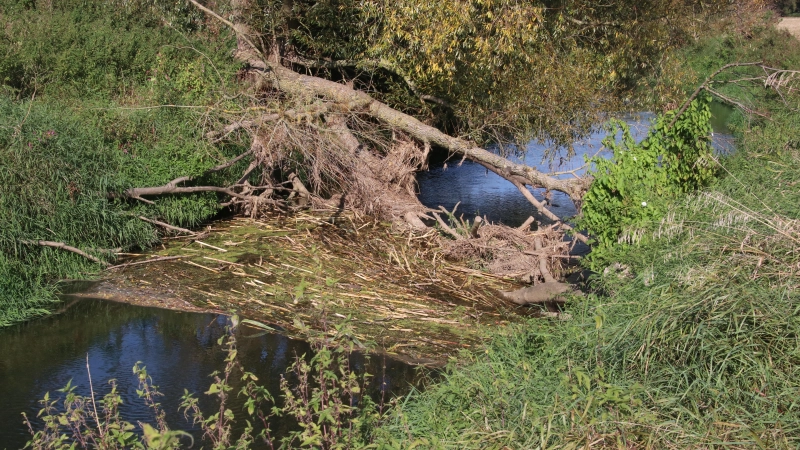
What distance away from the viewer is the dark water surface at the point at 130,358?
22.1 feet

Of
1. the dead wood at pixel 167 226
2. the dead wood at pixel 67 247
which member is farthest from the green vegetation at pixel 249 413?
the dead wood at pixel 167 226

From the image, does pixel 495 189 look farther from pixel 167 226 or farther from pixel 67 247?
pixel 67 247

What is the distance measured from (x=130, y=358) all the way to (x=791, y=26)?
35.2 metres

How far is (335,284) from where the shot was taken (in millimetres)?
9219

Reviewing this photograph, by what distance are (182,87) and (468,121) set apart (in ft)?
15.3

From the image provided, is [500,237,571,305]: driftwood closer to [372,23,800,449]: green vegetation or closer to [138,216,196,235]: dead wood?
[372,23,800,449]: green vegetation

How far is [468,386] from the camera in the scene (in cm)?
571

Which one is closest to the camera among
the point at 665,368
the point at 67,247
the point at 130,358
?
the point at 665,368

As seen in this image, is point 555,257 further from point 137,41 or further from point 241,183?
point 137,41

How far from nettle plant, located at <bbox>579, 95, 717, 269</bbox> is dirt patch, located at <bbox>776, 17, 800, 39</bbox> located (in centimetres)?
2562

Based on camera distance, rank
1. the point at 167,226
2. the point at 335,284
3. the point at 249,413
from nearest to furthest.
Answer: the point at 249,413 → the point at 335,284 → the point at 167,226

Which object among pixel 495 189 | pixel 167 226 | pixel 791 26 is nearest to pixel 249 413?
pixel 167 226

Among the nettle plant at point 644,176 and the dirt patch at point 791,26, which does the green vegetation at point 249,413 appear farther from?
the dirt patch at point 791,26

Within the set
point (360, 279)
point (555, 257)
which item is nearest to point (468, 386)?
point (360, 279)
